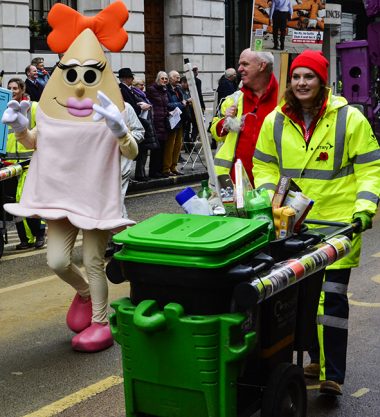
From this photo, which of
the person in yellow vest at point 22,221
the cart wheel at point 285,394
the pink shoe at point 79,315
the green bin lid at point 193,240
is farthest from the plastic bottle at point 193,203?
the person in yellow vest at point 22,221

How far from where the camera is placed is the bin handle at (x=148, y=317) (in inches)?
139

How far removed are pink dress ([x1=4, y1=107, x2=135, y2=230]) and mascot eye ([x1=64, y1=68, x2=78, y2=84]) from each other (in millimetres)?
267

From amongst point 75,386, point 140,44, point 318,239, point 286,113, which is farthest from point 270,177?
point 140,44

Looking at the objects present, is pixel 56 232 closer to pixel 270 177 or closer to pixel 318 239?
pixel 270 177

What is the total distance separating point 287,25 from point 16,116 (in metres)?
6.43

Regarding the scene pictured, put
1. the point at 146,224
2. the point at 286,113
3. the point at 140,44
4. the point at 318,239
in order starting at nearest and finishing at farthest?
the point at 146,224 < the point at 318,239 < the point at 286,113 < the point at 140,44

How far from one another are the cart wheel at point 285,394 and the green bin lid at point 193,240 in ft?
1.92

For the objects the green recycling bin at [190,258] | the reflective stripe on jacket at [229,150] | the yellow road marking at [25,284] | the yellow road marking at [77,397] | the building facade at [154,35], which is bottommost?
the yellow road marking at [77,397]

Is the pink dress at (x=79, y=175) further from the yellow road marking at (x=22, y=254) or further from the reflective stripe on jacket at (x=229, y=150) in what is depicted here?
the yellow road marking at (x=22, y=254)

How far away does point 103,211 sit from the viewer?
18.7ft

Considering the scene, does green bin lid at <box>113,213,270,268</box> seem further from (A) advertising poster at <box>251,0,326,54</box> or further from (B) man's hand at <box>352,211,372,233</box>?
(A) advertising poster at <box>251,0,326,54</box>

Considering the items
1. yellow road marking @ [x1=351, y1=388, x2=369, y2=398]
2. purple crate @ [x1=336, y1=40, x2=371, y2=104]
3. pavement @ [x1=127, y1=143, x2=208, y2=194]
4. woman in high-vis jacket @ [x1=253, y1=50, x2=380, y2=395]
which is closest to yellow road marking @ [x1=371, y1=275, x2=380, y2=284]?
yellow road marking @ [x1=351, y1=388, x2=369, y2=398]

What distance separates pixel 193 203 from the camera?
4113 millimetres

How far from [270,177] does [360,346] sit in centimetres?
150
